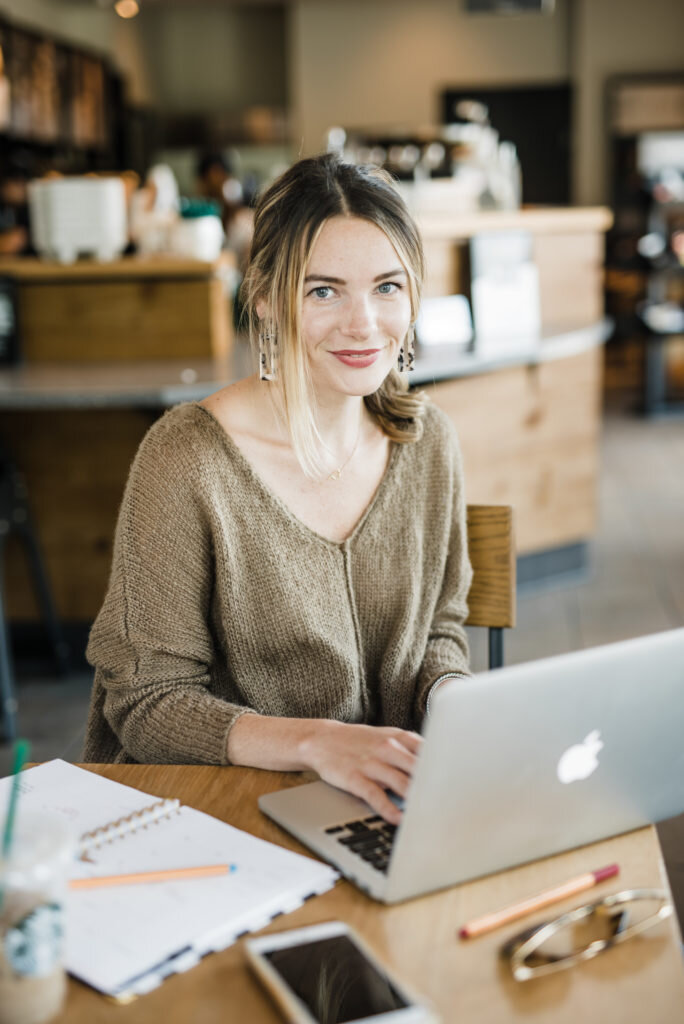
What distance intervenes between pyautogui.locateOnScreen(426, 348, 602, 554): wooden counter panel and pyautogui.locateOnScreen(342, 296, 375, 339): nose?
2512mm

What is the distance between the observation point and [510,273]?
4285 mm

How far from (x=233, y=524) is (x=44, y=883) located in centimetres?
72

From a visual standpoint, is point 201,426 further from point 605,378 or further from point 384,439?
point 605,378

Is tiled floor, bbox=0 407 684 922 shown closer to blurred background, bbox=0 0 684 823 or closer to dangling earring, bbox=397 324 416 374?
blurred background, bbox=0 0 684 823

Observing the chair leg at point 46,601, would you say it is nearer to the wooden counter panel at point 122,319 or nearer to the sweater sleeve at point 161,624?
the wooden counter panel at point 122,319

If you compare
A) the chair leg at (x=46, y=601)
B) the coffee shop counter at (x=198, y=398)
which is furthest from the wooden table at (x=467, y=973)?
the chair leg at (x=46, y=601)

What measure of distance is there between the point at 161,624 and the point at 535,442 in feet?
10.5

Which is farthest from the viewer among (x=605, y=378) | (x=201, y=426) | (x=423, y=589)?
(x=605, y=378)

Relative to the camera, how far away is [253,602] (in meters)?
1.50

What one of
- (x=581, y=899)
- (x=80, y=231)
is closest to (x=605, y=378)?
(x=80, y=231)

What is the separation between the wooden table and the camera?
2.76 ft

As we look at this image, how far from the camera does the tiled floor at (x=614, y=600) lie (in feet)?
10.7

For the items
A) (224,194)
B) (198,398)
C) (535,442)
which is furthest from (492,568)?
(224,194)

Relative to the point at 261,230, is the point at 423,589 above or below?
below
